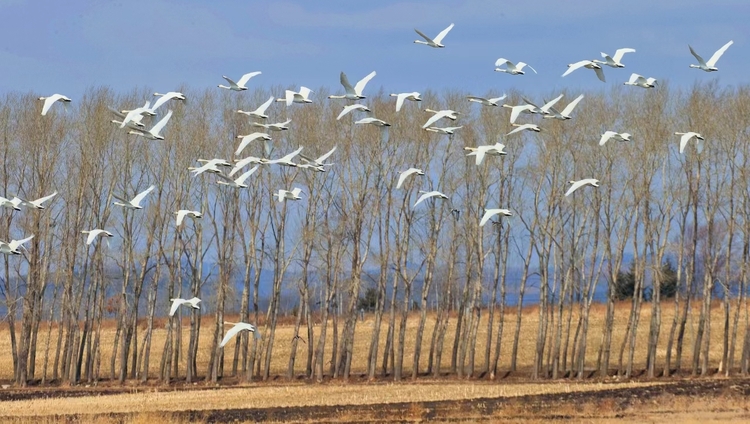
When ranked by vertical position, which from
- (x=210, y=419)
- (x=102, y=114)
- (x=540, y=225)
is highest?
(x=102, y=114)

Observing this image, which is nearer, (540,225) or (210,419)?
(210,419)

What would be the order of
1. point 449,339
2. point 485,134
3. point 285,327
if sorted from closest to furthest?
point 485,134 → point 449,339 → point 285,327

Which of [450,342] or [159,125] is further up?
[159,125]

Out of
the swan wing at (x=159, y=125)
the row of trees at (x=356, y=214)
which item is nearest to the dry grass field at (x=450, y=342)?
the row of trees at (x=356, y=214)

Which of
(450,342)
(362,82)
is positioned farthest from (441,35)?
(450,342)

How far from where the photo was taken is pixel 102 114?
55156mm

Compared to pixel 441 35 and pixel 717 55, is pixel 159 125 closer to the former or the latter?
pixel 441 35

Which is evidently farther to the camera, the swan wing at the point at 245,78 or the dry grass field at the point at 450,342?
the dry grass field at the point at 450,342

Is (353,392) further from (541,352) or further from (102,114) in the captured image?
(102,114)

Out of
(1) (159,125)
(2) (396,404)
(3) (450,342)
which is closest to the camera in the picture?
(2) (396,404)

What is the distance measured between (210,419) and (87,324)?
26222 millimetres

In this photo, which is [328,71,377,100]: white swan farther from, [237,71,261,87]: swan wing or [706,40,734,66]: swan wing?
[706,40,734,66]: swan wing

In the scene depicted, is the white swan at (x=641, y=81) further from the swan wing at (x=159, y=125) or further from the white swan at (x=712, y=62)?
the swan wing at (x=159, y=125)

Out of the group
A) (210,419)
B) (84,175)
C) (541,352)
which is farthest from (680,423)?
(84,175)
